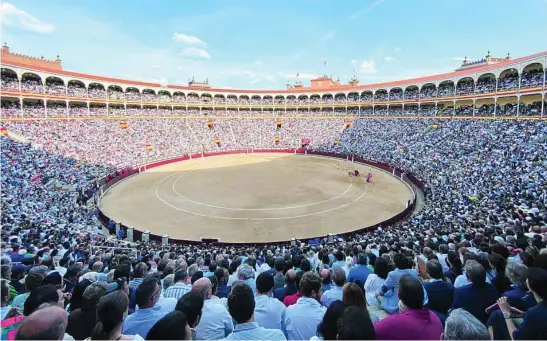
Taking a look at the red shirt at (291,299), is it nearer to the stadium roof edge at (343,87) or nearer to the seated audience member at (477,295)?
the seated audience member at (477,295)

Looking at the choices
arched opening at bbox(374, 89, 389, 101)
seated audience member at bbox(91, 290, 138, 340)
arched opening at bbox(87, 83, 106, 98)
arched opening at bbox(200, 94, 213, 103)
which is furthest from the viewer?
arched opening at bbox(200, 94, 213, 103)

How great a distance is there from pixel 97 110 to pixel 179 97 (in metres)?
18.4

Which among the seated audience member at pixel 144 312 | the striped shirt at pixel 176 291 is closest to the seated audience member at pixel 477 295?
the seated audience member at pixel 144 312

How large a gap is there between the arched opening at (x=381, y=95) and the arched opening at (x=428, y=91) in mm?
7408

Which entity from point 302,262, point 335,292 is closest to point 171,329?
point 335,292

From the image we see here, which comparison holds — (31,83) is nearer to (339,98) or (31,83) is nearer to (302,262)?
(302,262)

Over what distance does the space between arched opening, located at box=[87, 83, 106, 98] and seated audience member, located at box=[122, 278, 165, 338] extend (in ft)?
190

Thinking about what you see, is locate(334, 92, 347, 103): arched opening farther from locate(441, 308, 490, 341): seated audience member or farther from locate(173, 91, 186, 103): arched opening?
locate(441, 308, 490, 341): seated audience member

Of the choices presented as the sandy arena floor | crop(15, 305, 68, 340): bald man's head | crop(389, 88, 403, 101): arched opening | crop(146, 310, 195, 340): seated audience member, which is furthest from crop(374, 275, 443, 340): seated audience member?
crop(389, 88, 403, 101): arched opening

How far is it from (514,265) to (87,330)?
261 inches

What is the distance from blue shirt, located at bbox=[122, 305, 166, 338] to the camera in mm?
3916

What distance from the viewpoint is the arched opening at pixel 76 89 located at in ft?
158

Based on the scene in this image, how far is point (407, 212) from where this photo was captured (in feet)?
68.4

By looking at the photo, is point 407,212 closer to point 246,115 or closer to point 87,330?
point 87,330
